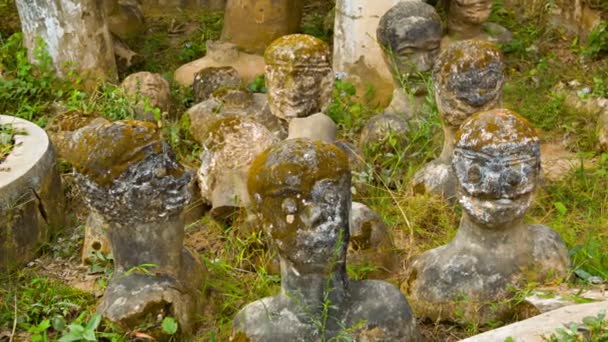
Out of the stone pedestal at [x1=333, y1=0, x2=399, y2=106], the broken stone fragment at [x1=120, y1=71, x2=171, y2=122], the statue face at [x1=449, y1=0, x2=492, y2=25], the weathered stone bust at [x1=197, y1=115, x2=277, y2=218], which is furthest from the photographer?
the statue face at [x1=449, y1=0, x2=492, y2=25]

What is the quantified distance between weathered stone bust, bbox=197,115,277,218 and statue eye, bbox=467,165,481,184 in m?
1.41

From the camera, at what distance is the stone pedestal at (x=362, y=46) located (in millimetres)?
6973

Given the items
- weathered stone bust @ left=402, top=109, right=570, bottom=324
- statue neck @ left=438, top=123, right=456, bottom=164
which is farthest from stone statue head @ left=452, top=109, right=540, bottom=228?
statue neck @ left=438, top=123, right=456, bottom=164

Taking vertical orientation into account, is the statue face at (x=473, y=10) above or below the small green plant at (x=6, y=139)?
below

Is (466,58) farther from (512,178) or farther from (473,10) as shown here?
(473,10)

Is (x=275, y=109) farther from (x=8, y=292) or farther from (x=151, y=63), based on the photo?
(x=151, y=63)

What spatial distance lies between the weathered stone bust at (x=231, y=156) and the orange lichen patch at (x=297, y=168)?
56.7 inches

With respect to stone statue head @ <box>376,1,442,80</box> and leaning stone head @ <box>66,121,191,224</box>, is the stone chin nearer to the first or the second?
leaning stone head @ <box>66,121,191,224</box>

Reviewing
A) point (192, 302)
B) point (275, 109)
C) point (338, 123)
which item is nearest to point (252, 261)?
point (192, 302)

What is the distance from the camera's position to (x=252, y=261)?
4934 millimetres

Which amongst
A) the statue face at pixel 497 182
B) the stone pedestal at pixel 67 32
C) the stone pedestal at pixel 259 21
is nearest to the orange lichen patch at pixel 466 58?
the statue face at pixel 497 182

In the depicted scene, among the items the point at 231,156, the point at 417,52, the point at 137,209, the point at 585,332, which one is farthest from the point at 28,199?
the point at 585,332

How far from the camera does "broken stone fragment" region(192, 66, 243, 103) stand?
707 centimetres

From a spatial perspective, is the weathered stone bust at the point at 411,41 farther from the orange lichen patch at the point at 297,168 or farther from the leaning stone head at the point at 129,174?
the orange lichen patch at the point at 297,168
